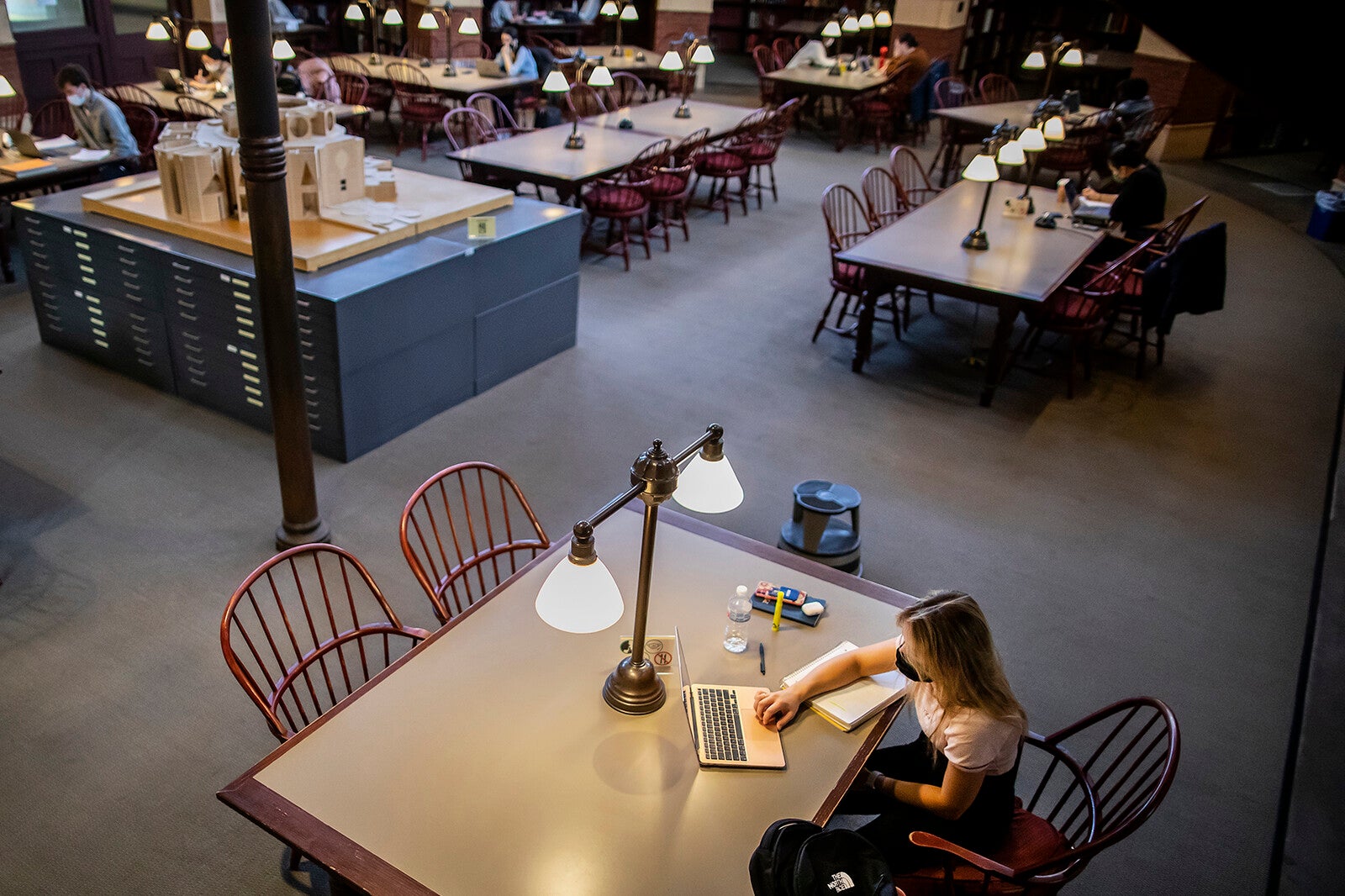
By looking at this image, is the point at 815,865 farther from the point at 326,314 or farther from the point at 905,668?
the point at 326,314

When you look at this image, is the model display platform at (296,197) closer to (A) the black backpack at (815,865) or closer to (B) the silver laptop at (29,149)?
(B) the silver laptop at (29,149)

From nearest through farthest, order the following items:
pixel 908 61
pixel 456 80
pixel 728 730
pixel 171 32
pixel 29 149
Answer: pixel 728 730, pixel 29 149, pixel 171 32, pixel 456 80, pixel 908 61

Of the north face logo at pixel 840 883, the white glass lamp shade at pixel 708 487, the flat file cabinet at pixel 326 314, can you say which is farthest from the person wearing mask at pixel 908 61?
the north face logo at pixel 840 883

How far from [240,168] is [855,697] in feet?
12.7

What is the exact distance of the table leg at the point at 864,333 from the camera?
18.0 ft

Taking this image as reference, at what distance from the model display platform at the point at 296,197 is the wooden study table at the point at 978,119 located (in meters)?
5.44

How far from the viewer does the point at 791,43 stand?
14547 millimetres

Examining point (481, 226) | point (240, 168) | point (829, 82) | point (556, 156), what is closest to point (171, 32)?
point (556, 156)

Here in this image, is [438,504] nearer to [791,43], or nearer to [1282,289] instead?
[1282,289]

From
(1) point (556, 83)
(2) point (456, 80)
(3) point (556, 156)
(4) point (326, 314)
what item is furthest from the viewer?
(2) point (456, 80)

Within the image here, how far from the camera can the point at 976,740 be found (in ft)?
7.17

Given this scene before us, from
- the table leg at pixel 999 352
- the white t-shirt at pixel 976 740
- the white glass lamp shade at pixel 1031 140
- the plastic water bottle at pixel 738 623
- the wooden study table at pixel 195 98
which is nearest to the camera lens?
the white t-shirt at pixel 976 740

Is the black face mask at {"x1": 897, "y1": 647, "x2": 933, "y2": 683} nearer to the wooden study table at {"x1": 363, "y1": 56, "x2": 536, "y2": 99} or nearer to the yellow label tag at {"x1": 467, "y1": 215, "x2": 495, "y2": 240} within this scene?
the yellow label tag at {"x1": 467, "y1": 215, "x2": 495, "y2": 240}

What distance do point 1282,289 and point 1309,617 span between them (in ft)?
14.9
